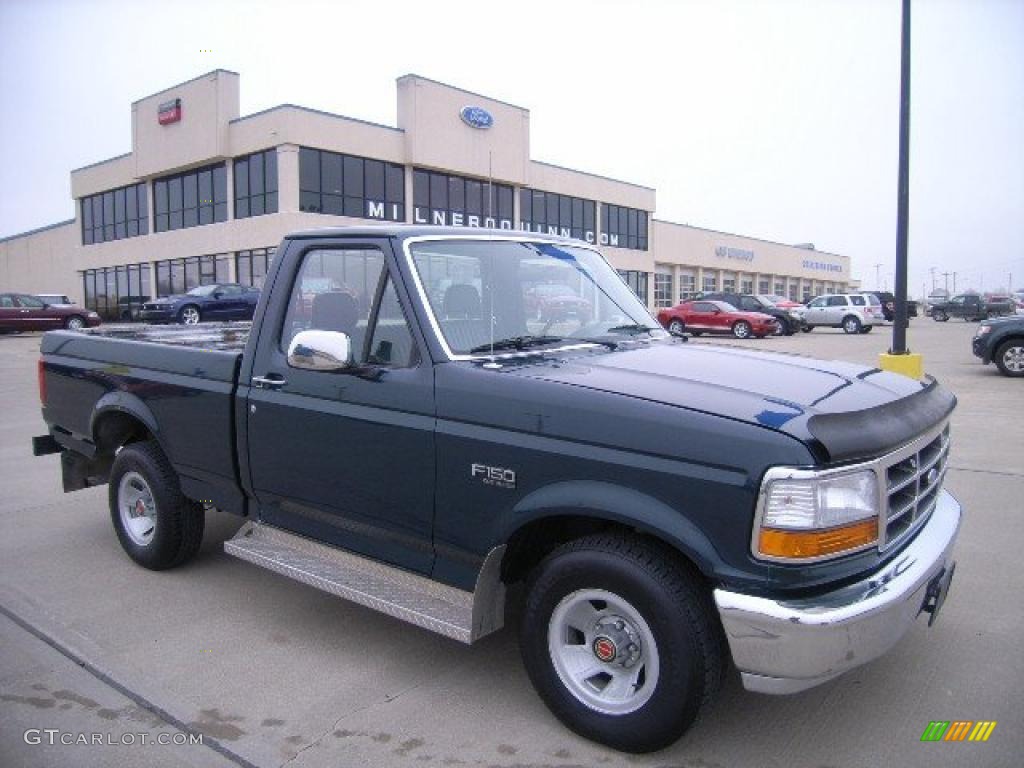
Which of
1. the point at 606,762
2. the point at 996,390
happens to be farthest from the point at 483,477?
the point at 996,390

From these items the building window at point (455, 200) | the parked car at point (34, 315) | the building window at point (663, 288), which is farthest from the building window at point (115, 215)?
the building window at point (663, 288)

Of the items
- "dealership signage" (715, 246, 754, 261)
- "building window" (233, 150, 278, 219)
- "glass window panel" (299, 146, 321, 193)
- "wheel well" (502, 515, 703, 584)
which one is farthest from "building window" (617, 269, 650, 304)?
"wheel well" (502, 515, 703, 584)

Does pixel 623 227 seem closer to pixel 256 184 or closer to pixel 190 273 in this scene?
pixel 256 184

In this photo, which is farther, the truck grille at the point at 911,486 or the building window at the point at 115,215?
the building window at the point at 115,215

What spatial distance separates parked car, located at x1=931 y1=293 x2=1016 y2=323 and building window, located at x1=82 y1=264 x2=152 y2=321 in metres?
46.9

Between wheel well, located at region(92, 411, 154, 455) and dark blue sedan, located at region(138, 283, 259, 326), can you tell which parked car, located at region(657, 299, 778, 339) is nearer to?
dark blue sedan, located at region(138, 283, 259, 326)

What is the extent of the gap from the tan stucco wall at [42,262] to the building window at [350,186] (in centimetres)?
2032

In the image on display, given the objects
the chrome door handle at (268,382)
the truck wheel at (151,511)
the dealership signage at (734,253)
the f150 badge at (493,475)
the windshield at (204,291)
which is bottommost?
the truck wheel at (151,511)

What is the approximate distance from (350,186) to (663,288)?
31.1 m

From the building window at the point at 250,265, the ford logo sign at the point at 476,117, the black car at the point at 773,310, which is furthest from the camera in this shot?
the ford logo sign at the point at 476,117

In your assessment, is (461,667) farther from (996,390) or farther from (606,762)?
(996,390)

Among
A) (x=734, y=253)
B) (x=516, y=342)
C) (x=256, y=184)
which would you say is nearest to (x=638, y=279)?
(x=734, y=253)

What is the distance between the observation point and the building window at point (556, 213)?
45156 millimetres

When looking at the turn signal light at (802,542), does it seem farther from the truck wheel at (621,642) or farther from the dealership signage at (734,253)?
the dealership signage at (734,253)
